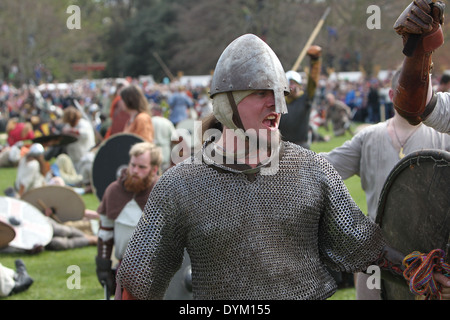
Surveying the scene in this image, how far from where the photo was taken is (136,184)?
15.9 feet

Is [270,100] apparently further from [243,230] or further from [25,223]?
[25,223]

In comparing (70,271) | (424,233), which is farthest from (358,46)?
(424,233)

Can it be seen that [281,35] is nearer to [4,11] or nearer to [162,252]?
[4,11]

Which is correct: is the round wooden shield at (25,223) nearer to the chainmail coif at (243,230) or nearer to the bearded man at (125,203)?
the bearded man at (125,203)

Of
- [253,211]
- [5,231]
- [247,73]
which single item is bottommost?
[5,231]

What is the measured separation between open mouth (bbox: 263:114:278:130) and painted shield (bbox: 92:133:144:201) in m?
4.12

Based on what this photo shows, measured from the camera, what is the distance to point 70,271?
22.2 ft

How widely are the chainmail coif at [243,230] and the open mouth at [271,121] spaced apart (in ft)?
0.49

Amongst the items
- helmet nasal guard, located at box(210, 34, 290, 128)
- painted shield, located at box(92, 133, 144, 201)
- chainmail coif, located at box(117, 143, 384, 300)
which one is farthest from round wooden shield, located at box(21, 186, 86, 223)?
helmet nasal guard, located at box(210, 34, 290, 128)

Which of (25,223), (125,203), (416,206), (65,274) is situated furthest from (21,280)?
(416,206)

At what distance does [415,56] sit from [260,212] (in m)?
0.82

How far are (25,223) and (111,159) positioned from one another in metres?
1.52

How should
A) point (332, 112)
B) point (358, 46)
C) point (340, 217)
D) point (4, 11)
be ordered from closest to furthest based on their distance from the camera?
point (340, 217) < point (332, 112) < point (358, 46) < point (4, 11)

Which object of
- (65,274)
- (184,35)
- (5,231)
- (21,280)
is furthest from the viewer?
(184,35)
